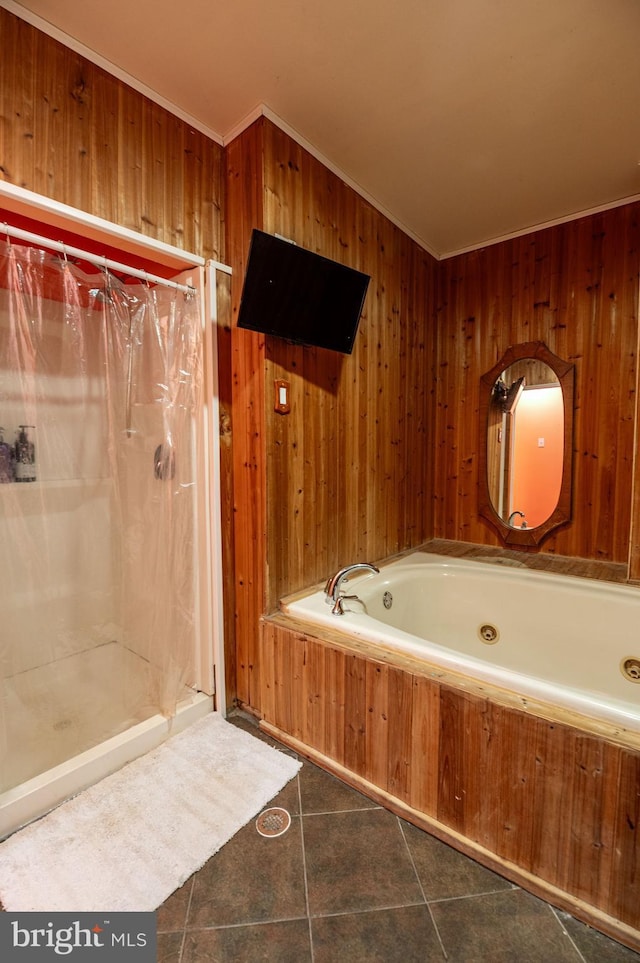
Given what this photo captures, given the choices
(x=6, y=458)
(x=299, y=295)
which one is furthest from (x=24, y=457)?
(x=299, y=295)

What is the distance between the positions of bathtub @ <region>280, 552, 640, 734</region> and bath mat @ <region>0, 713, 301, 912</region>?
0.63 meters

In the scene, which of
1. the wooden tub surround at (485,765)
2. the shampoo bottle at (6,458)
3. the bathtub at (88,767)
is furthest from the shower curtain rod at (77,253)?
the bathtub at (88,767)

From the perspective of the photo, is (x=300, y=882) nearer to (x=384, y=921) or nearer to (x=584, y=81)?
(x=384, y=921)

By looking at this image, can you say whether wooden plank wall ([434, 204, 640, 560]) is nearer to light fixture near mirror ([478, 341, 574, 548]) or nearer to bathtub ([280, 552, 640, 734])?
light fixture near mirror ([478, 341, 574, 548])

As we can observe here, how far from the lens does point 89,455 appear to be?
1.85 meters

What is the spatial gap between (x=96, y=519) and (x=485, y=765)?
1.90 metres

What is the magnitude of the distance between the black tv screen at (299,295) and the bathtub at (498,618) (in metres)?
1.22

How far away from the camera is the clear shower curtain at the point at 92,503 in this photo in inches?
60.3

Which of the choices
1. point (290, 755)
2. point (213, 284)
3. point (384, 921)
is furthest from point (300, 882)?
point (213, 284)

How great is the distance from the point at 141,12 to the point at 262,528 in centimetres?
183

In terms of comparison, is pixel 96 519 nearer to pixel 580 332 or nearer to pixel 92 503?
pixel 92 503

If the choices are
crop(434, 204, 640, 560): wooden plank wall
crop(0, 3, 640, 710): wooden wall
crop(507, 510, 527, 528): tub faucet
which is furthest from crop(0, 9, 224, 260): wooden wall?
crop(507, 510, 527, 528): tub faucet

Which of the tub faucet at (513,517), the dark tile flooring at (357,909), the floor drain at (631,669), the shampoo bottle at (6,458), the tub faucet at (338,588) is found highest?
the shampoo bottle at (6,458)

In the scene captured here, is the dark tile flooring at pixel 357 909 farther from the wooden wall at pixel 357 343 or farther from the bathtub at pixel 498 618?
the wooden wall at pixel 357 343
